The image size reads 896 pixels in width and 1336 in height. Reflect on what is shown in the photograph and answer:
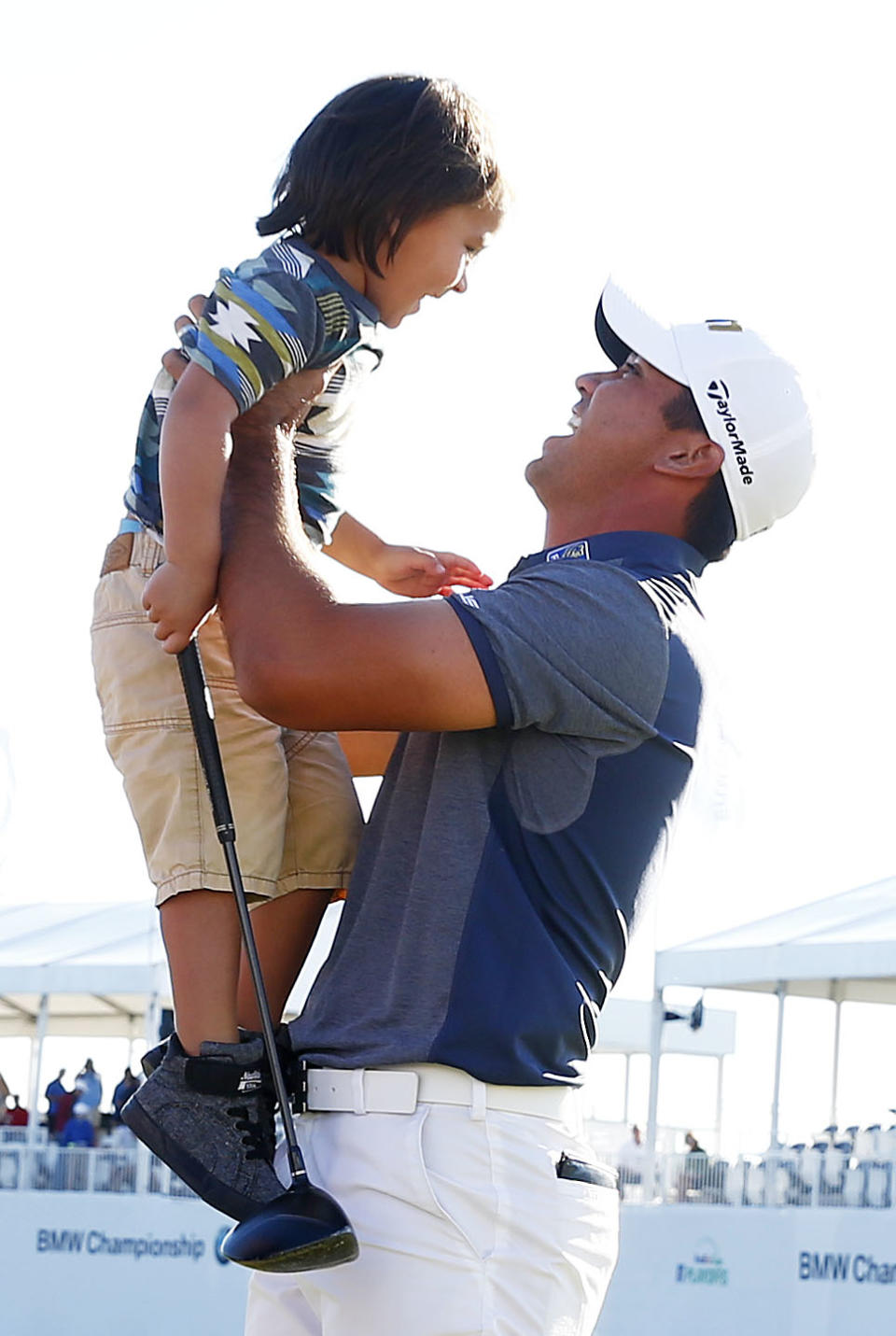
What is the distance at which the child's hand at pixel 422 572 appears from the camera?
339 centimetres

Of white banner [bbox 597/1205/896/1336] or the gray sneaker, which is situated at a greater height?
the gray sneaker

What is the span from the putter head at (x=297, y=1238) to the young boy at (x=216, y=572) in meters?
0.11

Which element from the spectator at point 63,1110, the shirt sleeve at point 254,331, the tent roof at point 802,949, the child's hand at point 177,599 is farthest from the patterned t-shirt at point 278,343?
the spectator at point 63,1110

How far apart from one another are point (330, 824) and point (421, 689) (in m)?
0.45

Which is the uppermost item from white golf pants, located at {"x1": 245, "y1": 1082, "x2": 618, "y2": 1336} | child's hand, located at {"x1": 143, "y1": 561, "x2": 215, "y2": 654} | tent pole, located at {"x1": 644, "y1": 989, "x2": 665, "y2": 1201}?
child's hand, located at {"x1": 143, "y1": 561, "x2": 215, "y2": 654}

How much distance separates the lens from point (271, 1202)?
255cm

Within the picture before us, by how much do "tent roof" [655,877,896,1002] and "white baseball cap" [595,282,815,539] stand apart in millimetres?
11081

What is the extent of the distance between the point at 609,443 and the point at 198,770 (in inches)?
31.2

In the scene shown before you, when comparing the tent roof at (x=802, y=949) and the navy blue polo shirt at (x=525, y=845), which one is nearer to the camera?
the navy blue polo shirt at (x=525, y=845)

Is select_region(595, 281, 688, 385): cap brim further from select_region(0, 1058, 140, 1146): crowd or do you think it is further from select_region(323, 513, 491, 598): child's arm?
select_region(0, 1058, 140, 1146): crowd

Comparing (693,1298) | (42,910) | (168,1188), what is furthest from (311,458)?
(42,910)

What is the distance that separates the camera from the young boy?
8.54 ft

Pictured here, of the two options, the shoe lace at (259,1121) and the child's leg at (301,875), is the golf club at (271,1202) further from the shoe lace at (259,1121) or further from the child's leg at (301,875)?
the child's leg at (301,875)

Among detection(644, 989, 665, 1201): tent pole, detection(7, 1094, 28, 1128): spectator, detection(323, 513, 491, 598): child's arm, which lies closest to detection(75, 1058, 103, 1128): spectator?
detection(7, 1094, 28, 1128): spectator
